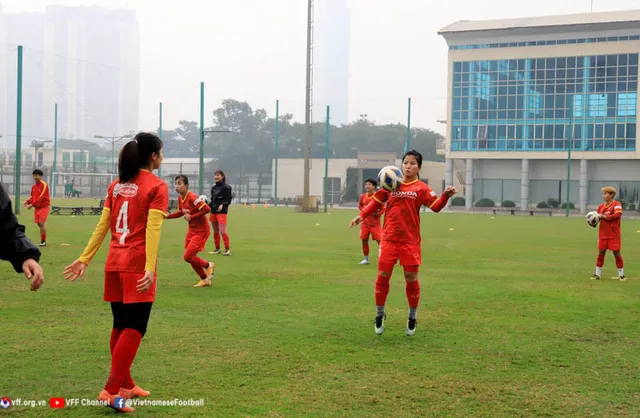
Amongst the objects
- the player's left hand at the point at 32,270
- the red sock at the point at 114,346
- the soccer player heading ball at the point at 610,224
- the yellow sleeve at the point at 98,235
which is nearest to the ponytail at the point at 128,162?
the yellow sleeve at the point at 98,235

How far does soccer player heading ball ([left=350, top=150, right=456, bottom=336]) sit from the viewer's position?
8.95 metres

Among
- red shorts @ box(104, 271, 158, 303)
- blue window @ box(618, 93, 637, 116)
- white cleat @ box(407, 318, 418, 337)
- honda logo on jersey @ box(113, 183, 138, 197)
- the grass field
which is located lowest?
the grass field

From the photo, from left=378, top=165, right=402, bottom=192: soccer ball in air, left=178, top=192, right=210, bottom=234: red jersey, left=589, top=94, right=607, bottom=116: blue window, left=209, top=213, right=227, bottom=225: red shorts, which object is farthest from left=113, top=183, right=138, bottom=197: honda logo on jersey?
left=589, top=94, right=607, bottom=116: blue window

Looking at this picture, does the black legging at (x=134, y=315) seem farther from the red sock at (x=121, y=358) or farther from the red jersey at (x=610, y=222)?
the red jersey at (x=610, y=222)

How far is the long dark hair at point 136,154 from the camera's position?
610 centimetres

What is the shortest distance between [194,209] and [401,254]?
533 cm

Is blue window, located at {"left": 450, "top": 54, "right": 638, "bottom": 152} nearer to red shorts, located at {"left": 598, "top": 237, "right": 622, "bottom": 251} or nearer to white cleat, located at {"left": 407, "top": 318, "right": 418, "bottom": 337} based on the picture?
red shorts, located at {"left": 598, "top": 237, "right": 622, "bottom": 251}

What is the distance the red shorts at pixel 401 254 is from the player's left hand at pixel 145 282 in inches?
145

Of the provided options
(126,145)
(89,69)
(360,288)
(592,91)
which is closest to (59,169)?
(89,69)

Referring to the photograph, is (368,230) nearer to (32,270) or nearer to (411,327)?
(411,327)

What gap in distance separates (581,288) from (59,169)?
77533mm

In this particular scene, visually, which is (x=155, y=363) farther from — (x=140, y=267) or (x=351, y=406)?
(x=351, y=406)

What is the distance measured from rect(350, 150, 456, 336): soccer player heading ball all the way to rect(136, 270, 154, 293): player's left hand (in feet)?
12.1

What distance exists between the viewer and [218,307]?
10984 mm
